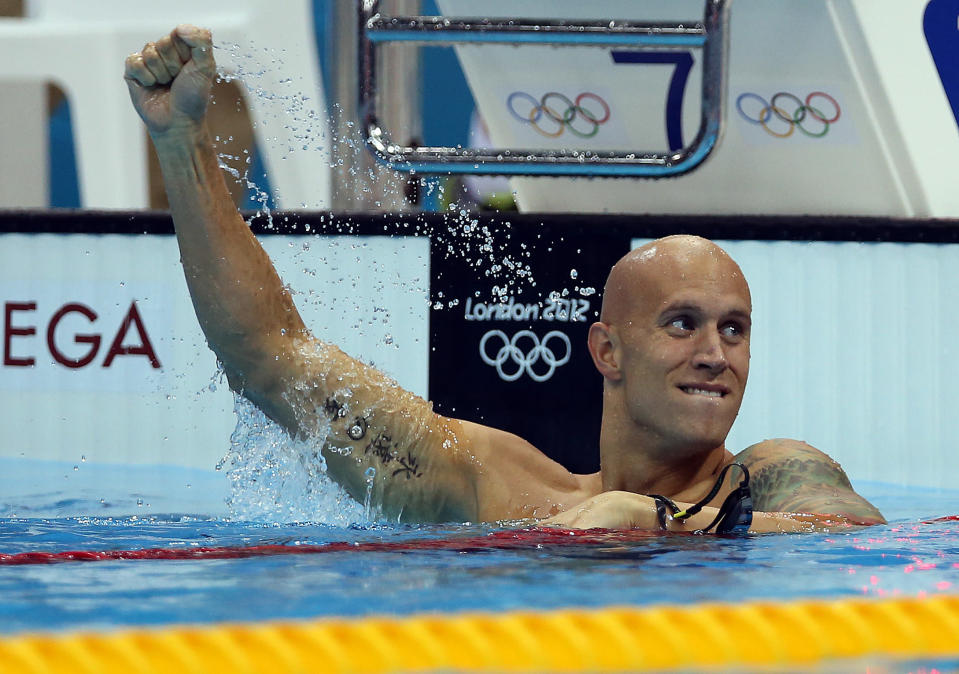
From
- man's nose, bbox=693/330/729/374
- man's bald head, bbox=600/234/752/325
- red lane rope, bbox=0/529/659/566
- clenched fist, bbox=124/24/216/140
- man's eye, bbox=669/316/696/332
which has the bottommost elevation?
red lane rope, bbox=0/529/659/566

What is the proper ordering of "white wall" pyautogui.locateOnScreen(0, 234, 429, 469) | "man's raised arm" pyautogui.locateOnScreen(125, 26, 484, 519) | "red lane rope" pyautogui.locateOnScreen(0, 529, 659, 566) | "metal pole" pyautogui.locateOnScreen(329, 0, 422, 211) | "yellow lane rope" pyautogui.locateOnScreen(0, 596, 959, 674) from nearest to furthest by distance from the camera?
"yellow lane rope" pyautogui.locateOnScreen(0, 596, 959, 674) → "red lane rope" pyautogui.locateOnScreen(0, 529, 659, 566) → "man's raised arm" pyautogui.locateOnScreen(125, 26, 484, 519) → "white wall" pyautogui.locateOnScreen(0, 234, 429, 469) → "metal pole" pyautogui.locateOnScreen(329, 0, 422, 211)

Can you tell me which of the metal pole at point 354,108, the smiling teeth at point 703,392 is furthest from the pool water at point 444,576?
the metal pole at point 354,108

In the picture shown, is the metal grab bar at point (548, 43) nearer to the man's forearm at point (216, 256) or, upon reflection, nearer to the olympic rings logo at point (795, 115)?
the olympic rings logo at point (795, 115)

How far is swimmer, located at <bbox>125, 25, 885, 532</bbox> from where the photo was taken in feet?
7.63

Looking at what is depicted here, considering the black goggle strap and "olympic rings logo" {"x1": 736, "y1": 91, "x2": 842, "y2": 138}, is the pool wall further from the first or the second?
the black goggle strap

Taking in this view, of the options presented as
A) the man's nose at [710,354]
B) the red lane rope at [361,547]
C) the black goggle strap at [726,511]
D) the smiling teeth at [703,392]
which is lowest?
the red lane rope at [361,547]

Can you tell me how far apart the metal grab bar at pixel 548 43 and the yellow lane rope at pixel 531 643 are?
2278 mm

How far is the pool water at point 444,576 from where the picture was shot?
5.65 ft

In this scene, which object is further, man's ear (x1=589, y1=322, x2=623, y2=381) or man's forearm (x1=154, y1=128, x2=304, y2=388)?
man's ear (x1=589, y1=322, x2=623, y2=381)

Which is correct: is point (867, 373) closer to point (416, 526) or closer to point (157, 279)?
point (416, 526)

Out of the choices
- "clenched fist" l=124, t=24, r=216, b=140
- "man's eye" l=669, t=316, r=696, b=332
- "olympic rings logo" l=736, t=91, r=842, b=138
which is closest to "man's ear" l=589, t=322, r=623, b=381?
"man's eye" l=669, t=316, r=696, b=332

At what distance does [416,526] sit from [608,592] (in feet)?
2.88

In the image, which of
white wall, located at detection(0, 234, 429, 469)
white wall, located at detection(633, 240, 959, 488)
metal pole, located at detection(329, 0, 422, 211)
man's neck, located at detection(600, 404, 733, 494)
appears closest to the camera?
man's neck, located at detection(600, 404, 733, 494)

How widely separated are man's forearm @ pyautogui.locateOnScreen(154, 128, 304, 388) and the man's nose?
2.70 feet
